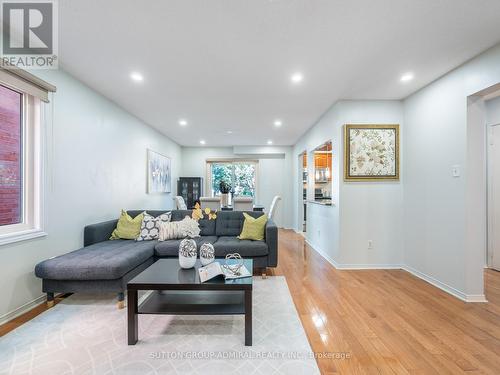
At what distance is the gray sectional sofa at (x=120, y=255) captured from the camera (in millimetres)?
2367

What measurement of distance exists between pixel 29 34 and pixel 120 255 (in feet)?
7.52

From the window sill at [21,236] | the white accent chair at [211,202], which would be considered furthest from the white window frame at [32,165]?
the white accent chair at [211,202]

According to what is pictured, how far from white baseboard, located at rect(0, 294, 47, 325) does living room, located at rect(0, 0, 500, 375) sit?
1 cm

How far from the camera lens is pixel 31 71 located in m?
2.49

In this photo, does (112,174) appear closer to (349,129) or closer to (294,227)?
(349,129)

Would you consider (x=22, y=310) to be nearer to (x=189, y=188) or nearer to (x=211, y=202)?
(x=211, y=202)

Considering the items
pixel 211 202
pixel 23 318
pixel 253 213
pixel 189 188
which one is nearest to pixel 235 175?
pixel 189 188

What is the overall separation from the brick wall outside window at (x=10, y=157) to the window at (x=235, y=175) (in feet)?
18.1

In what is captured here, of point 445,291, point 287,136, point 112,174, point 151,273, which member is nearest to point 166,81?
point 112,174

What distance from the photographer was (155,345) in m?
1.87

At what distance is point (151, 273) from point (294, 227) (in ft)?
18.7

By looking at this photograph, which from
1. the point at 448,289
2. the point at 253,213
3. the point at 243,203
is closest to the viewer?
the point at 448,289

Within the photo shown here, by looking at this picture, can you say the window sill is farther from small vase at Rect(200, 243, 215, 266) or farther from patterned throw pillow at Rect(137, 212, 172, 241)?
small vase at Rect(200, 243, 215, 266)

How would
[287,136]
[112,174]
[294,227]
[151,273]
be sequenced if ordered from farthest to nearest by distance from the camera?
[294,227] < [287,136] < [112,174] < [151,273]
